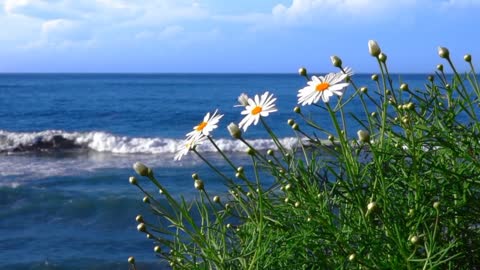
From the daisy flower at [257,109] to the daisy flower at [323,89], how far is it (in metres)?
0.06

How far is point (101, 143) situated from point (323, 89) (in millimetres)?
14158

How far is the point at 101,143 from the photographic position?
1509 cm

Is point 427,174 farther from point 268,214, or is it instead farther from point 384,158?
point 268,214

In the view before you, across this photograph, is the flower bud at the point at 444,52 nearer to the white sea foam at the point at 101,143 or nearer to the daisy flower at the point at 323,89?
the daisy flower at the point at 323,89

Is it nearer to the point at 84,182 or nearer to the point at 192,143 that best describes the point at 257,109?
the point at 192,143

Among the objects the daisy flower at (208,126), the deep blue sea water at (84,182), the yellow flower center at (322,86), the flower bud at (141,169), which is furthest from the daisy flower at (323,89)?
the deep blue sea water at (84,182)

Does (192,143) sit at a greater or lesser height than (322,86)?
lesser

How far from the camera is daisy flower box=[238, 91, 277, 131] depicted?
4.30 feet

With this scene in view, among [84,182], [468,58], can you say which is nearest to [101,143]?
[84,182]

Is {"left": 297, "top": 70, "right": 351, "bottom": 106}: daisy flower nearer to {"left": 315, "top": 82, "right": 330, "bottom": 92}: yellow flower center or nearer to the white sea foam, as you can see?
{"left": 315, "top": 82, "right": 330, "bottom": 92}: yellow flower center

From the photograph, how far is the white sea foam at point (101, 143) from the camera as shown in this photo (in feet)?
46.1

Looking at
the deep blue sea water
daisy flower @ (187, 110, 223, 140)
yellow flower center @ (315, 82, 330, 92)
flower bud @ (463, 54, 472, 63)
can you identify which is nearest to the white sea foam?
the deep blue sea water

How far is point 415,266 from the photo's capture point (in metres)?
1.22

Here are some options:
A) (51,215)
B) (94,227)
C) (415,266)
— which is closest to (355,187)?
(415,266)
